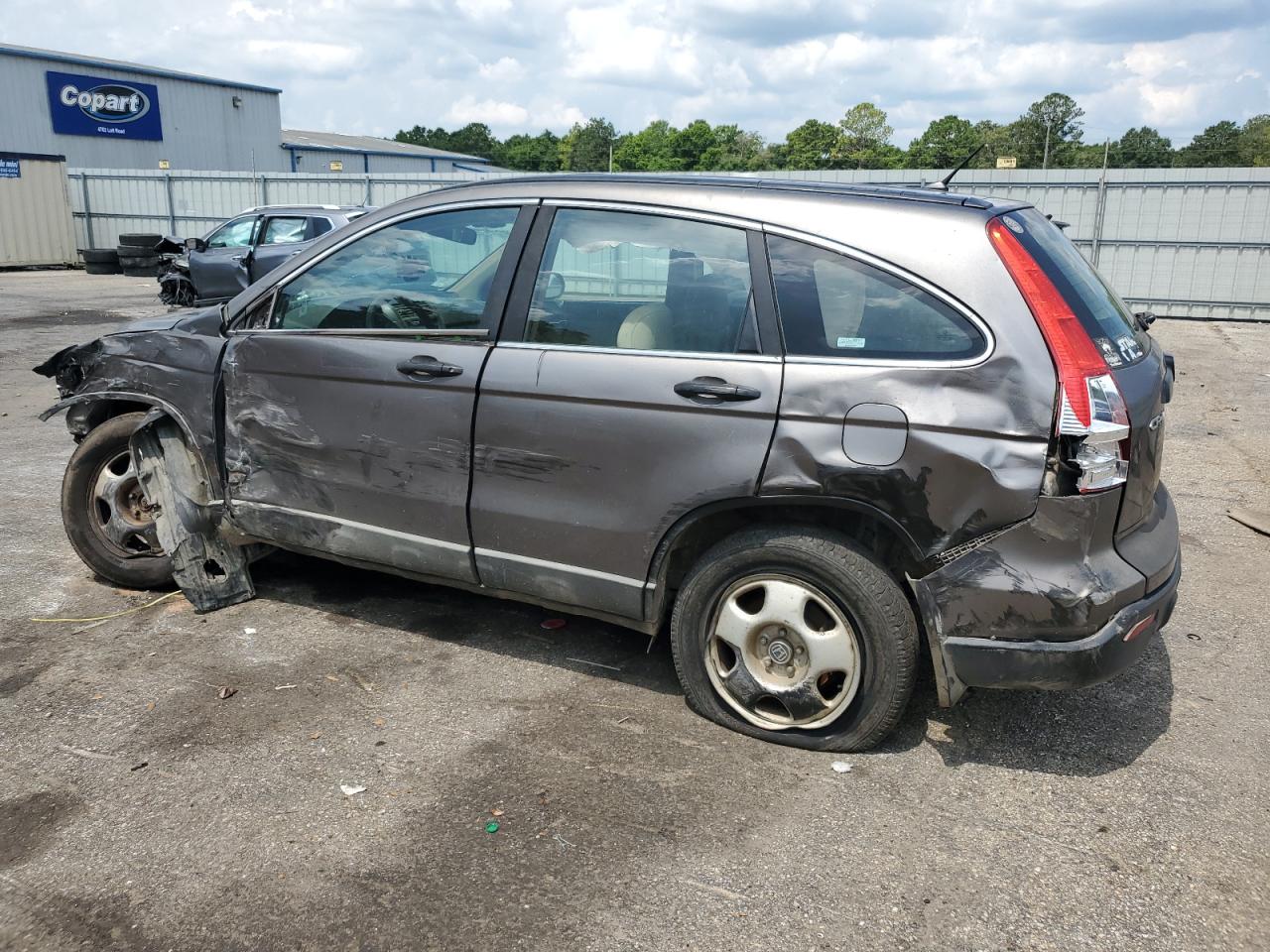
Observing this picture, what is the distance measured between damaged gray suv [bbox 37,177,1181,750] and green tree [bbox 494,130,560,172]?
88247 mm

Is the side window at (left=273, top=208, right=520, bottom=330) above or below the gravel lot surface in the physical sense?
above

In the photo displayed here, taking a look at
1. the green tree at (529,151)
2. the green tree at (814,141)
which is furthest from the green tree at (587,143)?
the green tree at (814,141)

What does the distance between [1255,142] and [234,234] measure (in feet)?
242

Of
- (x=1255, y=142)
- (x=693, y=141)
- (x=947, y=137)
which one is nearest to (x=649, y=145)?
(x=693, y=141)

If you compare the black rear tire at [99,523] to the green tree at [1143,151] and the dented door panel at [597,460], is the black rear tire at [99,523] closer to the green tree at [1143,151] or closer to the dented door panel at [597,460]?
the dented door panel at [597,460]

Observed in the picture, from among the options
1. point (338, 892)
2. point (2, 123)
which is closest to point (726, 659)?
point (338, 892)

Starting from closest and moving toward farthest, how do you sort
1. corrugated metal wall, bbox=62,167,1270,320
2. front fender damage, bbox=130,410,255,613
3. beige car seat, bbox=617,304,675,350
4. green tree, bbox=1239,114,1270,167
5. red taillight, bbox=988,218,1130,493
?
red taillight, bbox=988,218,1130,493 < beige car seat, bbox=617,304,675,350 < front fender damage, bbox=130,410,255,613 < corrugated metal wall, bbox=62,167,1270,320 < green tree, bbox=1239,114,1270,167

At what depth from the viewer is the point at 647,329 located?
139 inches

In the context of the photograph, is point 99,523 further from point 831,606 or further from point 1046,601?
point 1046,601

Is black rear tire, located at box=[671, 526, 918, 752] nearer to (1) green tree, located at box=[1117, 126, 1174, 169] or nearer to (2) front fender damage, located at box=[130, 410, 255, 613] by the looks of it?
(2) front fender damage, located at box=[130, 410, 255, 613]

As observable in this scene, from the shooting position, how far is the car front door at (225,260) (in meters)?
16.0

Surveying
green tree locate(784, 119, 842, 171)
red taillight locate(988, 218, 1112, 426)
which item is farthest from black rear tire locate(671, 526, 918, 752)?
green tree locate(784, 119, 842, 171)

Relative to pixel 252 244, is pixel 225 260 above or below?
below

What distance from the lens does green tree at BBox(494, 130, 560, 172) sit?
95.6 metres
